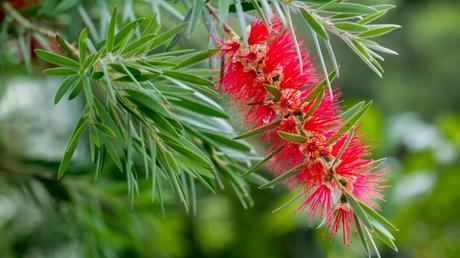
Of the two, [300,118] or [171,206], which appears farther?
[171,206]

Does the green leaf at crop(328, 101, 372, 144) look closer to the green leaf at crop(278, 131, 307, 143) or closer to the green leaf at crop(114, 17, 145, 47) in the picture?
the green leaf at crop(278, 131, 307, 143)

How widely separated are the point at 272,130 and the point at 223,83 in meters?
0.05

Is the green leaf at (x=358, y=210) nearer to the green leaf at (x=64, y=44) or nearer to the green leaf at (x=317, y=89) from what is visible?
the green leaf at (x=317, y=89)

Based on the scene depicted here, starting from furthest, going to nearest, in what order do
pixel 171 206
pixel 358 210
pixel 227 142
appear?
pixel 171 206, pixel 227 142, pixel 358 210

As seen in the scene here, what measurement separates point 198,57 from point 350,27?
11 centimetres

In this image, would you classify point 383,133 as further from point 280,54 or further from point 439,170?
point 280,54

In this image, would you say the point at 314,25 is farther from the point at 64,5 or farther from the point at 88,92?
the point at 64,5

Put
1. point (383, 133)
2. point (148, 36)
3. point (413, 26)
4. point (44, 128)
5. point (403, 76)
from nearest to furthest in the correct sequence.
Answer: point (148, 36), point (44, 128), point (383, 133), point (413, 26), point (403, 76)

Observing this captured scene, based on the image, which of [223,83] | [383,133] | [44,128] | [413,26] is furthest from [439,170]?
[413,26]

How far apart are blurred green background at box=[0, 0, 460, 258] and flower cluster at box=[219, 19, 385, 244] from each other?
2.6 inches

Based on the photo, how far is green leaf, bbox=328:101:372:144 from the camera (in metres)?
0.47

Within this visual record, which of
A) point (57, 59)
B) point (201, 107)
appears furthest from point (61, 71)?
point (201, 107)

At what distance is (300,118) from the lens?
491 mm

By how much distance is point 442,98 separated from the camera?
3908mm
